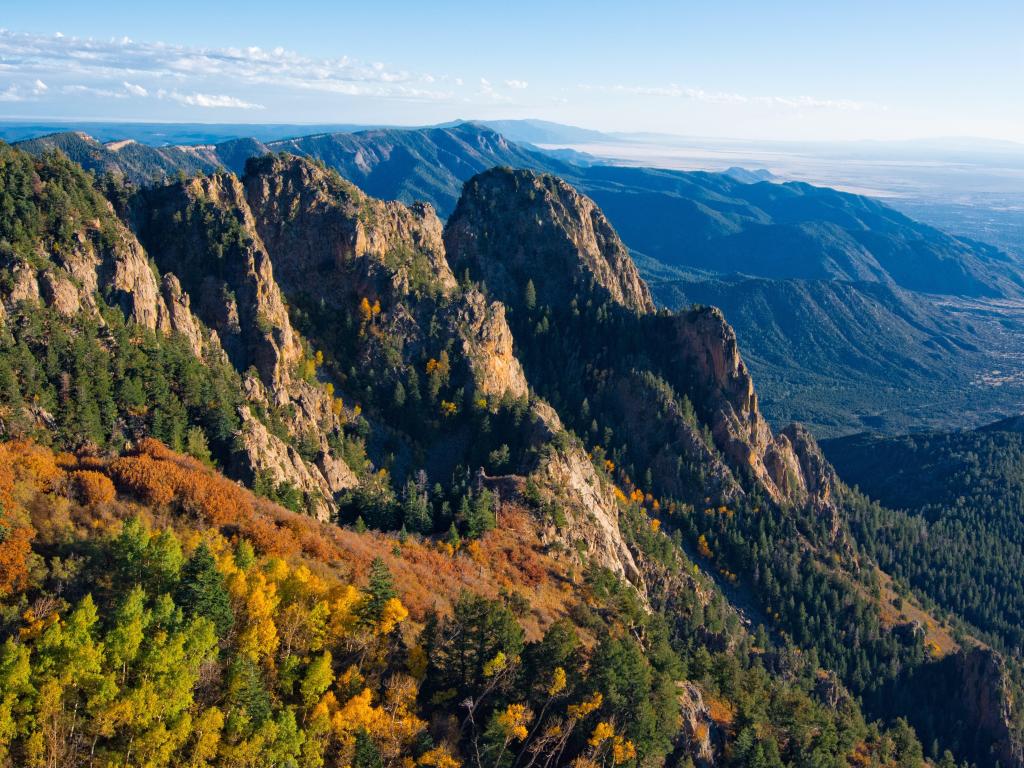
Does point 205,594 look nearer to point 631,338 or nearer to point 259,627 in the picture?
point 259,627

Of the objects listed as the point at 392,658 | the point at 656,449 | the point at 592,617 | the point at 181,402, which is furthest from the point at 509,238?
the point at 392,658

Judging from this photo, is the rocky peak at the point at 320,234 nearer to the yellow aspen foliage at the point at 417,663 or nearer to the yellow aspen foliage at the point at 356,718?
the yellow aspen foliage at the point at 417,663

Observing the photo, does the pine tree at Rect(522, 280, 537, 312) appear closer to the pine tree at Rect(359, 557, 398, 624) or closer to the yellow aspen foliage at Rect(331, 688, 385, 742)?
the pine tree at Rect(359, 557, 398, 624)

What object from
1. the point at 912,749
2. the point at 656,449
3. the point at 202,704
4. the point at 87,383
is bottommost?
the point at 912,749

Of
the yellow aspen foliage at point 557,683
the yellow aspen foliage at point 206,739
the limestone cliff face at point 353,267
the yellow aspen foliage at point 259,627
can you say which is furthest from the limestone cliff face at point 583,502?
the yellow aspen foliage at point 206,739

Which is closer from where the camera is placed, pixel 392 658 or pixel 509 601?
pixel 392 658

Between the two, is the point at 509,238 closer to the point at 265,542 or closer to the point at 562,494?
the point at 562,494

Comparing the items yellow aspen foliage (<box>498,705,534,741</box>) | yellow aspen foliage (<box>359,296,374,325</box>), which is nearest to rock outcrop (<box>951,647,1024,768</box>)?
yellow aspen foliage (<box>498,705,534,741</box>)

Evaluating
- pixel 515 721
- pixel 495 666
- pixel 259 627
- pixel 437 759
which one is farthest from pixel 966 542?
pixel 259 627
